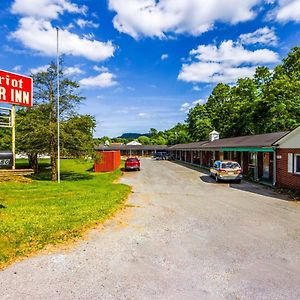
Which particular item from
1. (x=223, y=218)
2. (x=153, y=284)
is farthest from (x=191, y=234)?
(x=153, y=284)

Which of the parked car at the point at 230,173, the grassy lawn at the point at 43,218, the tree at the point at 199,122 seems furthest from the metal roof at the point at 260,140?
the tree at the point at 199,122

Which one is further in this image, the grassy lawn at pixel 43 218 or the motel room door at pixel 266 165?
the motel room door at pixel 266 165

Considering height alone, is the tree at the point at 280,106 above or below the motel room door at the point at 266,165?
above

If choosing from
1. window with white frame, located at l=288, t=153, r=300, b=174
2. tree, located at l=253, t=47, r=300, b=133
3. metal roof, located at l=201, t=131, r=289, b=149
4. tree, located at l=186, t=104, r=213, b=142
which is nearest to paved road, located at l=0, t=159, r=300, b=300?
window with white frame, located at l=288, t=153, r=300, b=174

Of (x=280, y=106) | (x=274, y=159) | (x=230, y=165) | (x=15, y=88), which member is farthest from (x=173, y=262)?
(x=280, y=106)

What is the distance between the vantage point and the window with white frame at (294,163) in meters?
16.9

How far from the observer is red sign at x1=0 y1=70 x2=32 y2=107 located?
40.4 ft

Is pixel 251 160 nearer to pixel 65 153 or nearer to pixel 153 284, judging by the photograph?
pixel 65 153

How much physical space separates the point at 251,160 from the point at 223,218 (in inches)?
644

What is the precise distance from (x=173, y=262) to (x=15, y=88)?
423 inches

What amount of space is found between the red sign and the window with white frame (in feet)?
49.9

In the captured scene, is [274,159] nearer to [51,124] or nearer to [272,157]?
[272,157]

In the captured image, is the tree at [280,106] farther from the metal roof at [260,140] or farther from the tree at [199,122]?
the tree at [199,122]

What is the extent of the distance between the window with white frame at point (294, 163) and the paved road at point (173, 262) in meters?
7.20
